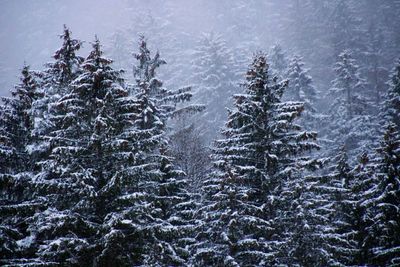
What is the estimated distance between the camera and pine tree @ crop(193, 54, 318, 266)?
14.0 meters

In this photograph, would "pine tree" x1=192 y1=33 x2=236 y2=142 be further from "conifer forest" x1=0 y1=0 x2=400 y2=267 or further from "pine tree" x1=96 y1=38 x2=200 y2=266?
"pine tree" x1=96 y1=38 x2=200 y2=266

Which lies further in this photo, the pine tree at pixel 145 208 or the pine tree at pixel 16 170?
the pine tree at pixel 16 170

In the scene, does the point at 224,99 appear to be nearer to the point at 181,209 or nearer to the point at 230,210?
the point at 181,209

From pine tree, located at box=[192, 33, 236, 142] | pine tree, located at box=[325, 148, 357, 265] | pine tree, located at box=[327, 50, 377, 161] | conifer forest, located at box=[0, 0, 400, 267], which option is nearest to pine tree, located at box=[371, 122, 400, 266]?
conifer forest, located at box=[0, 0, 400, 267]

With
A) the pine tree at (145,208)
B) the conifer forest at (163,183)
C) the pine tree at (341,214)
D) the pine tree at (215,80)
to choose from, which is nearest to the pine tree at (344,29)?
the pine tree at (215,80)

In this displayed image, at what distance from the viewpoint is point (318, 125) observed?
42.9 m

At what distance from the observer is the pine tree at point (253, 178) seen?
45.9ft

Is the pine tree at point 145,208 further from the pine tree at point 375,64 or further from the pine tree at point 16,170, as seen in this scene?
the pine tree at point 375,64

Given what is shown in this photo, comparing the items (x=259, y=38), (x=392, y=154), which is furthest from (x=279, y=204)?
(x=259, y=38)

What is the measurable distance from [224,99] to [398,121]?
2059cm

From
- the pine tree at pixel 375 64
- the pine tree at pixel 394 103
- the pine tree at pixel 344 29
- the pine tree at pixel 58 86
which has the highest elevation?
the pine tree at pixel 344 29

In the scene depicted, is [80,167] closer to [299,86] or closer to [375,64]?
[299,86]

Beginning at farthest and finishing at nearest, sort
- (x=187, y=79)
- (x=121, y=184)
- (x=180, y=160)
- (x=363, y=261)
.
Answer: (x=187, y=79) < (x=180, y=160) < (x=363, y=261) < (x=121, y=184)

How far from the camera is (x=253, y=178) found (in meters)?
16.3
